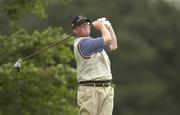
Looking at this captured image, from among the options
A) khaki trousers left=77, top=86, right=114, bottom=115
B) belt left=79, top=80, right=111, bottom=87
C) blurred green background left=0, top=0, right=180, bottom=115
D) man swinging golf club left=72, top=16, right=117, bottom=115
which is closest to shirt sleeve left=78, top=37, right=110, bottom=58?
man swinging golf club left=72, top=16, right=117, bottom=115

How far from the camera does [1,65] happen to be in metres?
21.5

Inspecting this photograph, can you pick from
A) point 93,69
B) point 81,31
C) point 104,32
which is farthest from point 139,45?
point 104,32

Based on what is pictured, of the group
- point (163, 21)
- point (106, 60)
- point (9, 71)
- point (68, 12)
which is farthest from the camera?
point (163, 21)

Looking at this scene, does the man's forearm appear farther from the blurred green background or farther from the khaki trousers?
the blurred green background

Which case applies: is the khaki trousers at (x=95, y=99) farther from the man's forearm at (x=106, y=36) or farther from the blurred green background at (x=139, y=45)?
the blurred green background at (x=139, y=45)

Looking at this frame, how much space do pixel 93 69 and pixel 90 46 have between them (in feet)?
1.01

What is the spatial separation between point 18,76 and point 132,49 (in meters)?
36.7

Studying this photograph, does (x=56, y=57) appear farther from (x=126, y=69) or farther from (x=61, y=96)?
(x=126, y=69)

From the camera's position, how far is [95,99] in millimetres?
11836

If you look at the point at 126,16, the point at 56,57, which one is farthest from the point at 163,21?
Answer: the point at 56,57

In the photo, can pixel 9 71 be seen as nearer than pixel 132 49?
Yes

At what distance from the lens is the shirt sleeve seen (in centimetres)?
1162

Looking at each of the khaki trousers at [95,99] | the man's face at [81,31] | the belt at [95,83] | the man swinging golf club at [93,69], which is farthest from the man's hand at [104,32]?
the khaki trousers at [95,99]

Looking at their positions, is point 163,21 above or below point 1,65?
above
